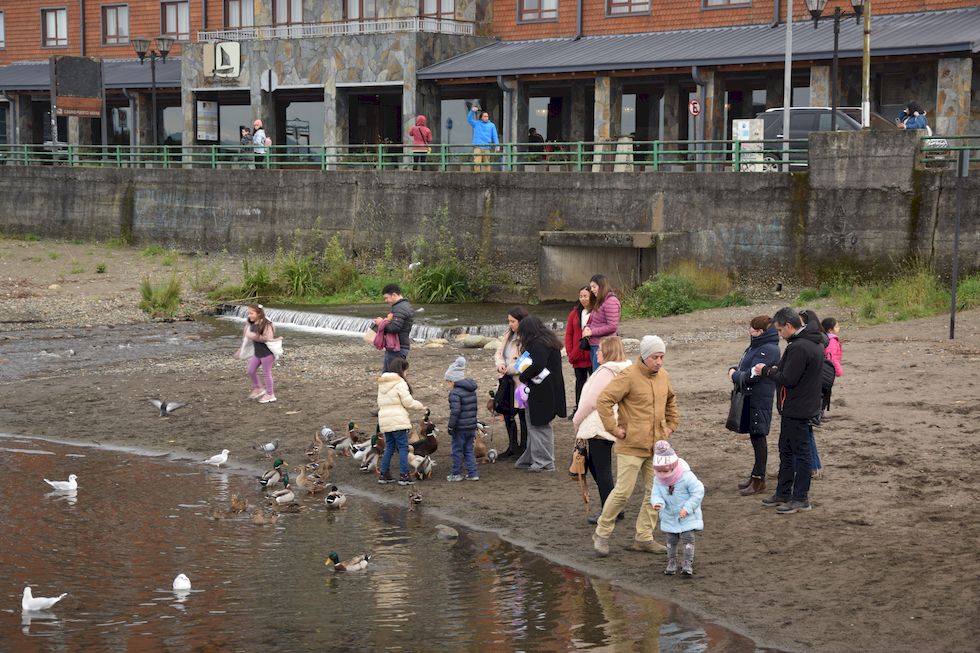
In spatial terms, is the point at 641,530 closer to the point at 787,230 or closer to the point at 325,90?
the point at 787,230

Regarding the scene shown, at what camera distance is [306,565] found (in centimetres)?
1127

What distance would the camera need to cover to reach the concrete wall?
2692 cm

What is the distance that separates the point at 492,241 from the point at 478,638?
25.0 meters

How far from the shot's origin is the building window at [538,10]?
4212 centimetres

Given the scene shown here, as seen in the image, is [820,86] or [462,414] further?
[820,86]

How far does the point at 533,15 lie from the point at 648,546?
34.0m

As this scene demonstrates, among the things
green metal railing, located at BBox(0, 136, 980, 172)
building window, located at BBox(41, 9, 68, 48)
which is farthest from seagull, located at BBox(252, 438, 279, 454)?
building window, located at BBox(41, 9, 68, 48)

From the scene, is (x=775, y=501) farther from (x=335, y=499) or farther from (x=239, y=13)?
(x=239, y=13)

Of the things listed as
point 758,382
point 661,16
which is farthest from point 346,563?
point 661,16

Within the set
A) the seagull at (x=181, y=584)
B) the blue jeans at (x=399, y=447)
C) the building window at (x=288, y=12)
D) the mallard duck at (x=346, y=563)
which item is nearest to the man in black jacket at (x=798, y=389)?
the mallard duck at (x=346, y=563)

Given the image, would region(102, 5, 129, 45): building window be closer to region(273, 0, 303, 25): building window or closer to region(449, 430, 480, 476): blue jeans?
region(273, 0, 303, 25): building window

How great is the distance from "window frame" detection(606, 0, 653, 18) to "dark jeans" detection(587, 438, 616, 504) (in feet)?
101

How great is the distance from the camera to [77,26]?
53.5 meters

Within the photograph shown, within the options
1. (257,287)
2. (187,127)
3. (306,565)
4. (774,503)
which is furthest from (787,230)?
(187,127)
